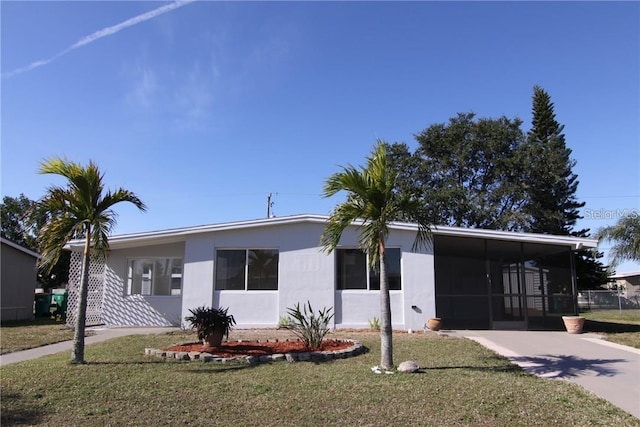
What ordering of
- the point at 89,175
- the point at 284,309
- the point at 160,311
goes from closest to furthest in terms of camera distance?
the point at 89,175 < the point at 284,309 < the point at 160,311

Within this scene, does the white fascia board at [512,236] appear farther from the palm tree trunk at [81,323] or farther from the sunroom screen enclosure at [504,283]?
the palm tree trunk at [81,323]

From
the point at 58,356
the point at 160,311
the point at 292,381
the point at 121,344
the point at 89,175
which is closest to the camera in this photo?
the point at 292,381

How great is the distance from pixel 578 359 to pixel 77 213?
991 centimetres

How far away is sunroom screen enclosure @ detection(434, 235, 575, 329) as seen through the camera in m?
15.0

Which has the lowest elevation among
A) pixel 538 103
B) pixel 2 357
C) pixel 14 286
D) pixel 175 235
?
pixel 2 357

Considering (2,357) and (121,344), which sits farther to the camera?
(121,344)

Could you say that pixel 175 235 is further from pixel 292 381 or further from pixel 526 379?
pixel 526 379

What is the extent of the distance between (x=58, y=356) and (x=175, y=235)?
6241mm

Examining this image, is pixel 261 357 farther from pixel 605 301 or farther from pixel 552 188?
pixel 552 188

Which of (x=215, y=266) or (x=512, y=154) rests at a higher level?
(x=512, y=154)

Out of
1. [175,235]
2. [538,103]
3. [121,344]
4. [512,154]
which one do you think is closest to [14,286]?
[175,235]

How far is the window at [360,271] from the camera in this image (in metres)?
14.8

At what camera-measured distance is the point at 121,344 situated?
1100 cm

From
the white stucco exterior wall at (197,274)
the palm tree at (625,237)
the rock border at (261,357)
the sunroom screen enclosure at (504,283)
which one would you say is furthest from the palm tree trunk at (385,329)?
the palm tree at (625,237)
